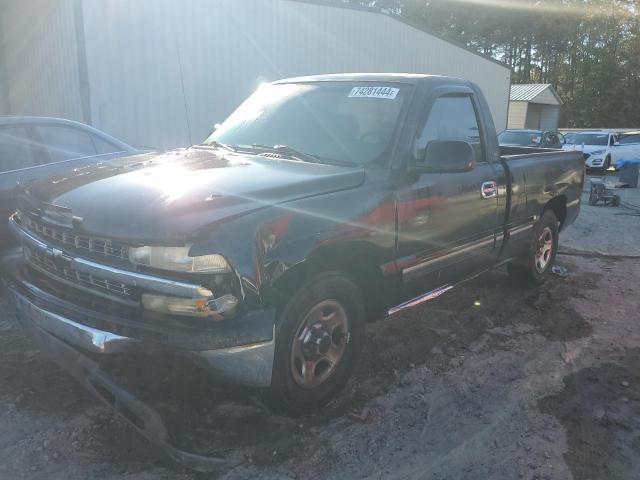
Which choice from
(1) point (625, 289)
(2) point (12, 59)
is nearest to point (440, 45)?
(2) point (12, 59)

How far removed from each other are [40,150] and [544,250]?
518 cm

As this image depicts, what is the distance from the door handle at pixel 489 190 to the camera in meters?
4.30

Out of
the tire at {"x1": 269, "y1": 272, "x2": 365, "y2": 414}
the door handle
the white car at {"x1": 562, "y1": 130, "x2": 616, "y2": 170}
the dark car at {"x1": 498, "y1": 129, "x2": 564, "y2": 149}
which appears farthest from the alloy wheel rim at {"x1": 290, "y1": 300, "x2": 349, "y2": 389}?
the white car at {"x1": 562, "y1": 130, "x2": 616, "y2": 170}

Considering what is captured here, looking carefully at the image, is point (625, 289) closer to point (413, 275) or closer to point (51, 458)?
point (413, 275)

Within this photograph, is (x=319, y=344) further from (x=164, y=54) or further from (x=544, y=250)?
(x=164, y=54)

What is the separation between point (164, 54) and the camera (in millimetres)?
12773

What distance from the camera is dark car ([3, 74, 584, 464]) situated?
259 cm

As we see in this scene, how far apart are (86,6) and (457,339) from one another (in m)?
10.9

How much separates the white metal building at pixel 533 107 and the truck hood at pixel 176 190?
115 feet

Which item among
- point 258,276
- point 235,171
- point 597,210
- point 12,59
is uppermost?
point 12,59

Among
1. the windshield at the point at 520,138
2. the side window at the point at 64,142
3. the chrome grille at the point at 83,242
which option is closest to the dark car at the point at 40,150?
the side window at the point at 64,142

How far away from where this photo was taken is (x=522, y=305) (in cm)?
531

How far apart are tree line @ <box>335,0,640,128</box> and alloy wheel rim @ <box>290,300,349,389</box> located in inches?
1644

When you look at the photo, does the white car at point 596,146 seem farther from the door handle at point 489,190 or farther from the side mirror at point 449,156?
the side mirror at point 449,156
